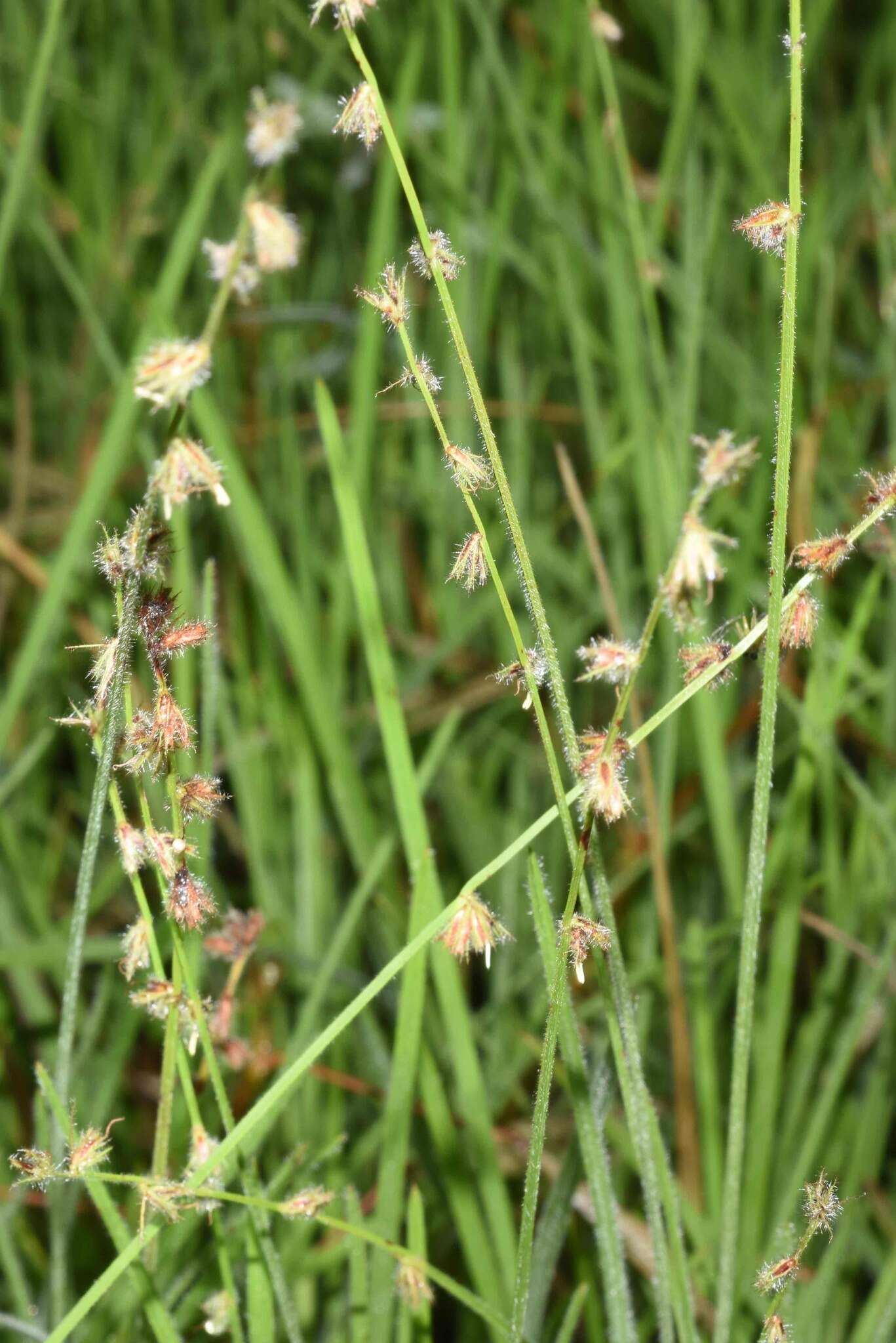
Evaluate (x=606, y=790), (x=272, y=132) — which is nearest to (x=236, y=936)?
(x=606, y=790)

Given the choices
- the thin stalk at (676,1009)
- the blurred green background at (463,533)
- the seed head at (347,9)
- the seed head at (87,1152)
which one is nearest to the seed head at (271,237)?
the seed head at (347,9)

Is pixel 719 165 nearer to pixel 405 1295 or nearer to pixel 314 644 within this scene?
pixel 314 644

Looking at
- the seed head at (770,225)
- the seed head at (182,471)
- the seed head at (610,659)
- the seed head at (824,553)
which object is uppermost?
the seed head at (770,225)

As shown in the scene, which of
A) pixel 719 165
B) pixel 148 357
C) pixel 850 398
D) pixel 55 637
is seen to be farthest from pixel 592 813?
pixel 850 398

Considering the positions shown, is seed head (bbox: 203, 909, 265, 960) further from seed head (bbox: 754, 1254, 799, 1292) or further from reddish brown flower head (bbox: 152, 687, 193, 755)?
seed head (bbox: 754, 1254, 799, 1292)

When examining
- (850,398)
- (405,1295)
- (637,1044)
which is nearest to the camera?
(637,1044)

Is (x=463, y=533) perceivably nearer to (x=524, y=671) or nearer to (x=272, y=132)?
(x=272, y=132)

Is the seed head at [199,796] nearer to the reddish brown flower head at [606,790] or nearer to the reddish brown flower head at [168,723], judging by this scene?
the reddish brown flower head at [168,723]
